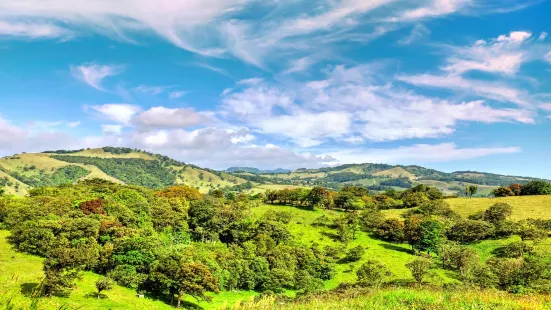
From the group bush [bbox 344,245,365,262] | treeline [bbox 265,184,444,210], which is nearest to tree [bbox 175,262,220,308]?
bush [bbox 344,245,365,262]

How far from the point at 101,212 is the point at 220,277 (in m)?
40.5

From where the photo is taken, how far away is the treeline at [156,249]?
60.4m

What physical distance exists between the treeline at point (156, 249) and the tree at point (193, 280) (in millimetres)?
173

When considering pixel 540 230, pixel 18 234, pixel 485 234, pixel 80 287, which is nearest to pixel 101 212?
pixel 18 234

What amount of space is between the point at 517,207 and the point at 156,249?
465ft

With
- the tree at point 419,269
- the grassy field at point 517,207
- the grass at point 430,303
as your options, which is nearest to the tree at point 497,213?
the grassy field at point 517,207

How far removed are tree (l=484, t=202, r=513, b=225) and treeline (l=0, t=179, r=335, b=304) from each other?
226 feet

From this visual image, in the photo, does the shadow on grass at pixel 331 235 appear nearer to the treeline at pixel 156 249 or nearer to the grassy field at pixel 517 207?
the treeline at pixel 156 249

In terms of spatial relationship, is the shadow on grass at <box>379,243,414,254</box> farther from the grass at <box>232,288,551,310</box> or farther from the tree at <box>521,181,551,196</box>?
the tree at <box>521,181,551,196</box>

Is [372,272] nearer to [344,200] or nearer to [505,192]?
[344,200]

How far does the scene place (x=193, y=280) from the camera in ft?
194

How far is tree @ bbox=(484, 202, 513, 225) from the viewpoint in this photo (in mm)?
119719

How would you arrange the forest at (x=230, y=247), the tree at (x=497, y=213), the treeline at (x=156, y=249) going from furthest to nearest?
the tree at (x=497, y=213) → the forest at (x=230, y=247) → the treeline at (x=156, y=249)

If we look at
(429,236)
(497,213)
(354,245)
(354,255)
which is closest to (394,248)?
(429,236)
